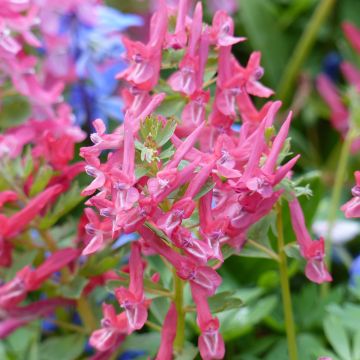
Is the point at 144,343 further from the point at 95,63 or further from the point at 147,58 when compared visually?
the point at 95,63

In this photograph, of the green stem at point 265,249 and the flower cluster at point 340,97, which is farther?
the flower cluster at point 340,97

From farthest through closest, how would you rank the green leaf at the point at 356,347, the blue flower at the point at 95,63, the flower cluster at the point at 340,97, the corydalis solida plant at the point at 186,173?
the flower cluster at the point at 340,97, the blue flower at the point at 95,63, the green leaf at the point at 356,347, the corydalis solida plant at the point at 186,173

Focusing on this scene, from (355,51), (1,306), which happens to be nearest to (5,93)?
(1,306)

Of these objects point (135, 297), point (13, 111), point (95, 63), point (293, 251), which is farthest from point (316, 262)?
point (95, 63)

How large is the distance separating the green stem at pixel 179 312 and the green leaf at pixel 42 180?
0.15 m

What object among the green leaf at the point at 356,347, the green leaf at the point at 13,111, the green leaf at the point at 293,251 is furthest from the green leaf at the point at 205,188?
the green leaf at the point at 13,111

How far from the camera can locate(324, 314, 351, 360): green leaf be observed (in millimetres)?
585

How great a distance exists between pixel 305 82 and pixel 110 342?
2.23ft

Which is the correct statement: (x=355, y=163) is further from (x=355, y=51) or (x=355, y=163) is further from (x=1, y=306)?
(x=1, y=306)

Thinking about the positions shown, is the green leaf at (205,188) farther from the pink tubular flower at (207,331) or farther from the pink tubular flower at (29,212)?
the pink tubular flower at (29,212)

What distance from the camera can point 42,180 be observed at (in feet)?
2.02

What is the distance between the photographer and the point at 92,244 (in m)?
0.48

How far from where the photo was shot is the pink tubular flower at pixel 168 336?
511 millimetres

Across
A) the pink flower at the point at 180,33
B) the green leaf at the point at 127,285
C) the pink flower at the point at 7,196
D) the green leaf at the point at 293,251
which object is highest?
the pink flower at the point at 180,33
